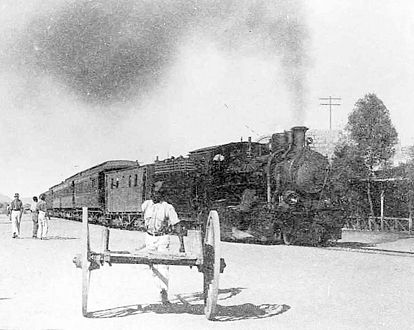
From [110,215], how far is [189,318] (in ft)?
75.3

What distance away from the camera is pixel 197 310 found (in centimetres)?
662

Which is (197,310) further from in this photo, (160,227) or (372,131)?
(372,131)

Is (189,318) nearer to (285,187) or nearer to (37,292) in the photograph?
(37,292)

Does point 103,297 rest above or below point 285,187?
below

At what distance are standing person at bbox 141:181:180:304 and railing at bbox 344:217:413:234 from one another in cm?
1918

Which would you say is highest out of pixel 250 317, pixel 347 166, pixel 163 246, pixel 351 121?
pixel 351 121

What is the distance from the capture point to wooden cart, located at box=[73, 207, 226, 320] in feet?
19.4

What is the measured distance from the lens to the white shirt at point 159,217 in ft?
23.0

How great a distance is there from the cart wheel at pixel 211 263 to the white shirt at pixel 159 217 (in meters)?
0.65

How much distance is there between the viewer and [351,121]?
31047mm

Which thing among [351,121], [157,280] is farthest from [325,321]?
[351,121]

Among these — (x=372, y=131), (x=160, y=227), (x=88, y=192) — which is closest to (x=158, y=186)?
(x=160, y=227)

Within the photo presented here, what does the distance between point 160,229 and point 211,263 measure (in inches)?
39.4

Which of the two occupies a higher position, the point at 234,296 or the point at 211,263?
the point at 211,263
